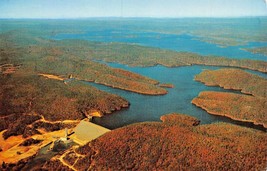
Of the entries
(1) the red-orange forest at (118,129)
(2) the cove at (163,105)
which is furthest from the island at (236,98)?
(2) the cove at (163,105)

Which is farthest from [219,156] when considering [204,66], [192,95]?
[204,66]

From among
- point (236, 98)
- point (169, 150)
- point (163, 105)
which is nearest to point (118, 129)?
point (169, 150)

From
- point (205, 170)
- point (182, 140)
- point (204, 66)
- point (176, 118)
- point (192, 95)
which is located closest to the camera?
point (205, 170)

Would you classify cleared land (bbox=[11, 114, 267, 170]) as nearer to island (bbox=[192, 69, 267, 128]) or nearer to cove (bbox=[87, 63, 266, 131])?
cove (bbox=[87, 63, 266, 131])

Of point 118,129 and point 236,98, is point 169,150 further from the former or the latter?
point 236,98

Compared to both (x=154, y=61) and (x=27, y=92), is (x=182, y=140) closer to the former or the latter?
(x=27, y=92)

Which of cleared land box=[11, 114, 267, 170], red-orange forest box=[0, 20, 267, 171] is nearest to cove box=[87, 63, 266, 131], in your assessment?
red-orange forest box=[0, 20, 267, 171]

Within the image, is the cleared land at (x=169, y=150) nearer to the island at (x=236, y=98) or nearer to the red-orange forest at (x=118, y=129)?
the red-orange forest at (x=118, y=129)

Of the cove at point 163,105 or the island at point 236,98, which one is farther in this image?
the island at point 236,98
